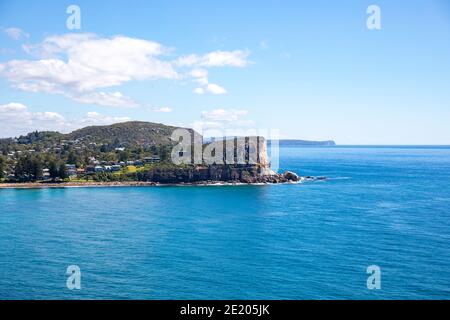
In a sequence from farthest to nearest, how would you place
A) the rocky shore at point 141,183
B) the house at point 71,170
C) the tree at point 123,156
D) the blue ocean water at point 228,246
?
1. the tree at point 123,156
2. the house at point 71,170
3. the rocky shore at point 141,183
4. the blue ocean water at point 228,246

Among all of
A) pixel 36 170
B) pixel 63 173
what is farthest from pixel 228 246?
pixel 36 170

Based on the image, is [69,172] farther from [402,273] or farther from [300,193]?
[402,273]

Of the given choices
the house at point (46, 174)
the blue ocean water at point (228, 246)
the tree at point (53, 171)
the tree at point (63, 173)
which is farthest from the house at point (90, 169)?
the blue ocean water at point (228, 246)

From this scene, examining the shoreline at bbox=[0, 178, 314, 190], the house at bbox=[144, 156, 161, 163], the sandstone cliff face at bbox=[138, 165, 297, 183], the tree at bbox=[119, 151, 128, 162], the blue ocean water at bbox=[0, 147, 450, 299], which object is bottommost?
the blue ocean water at bbox=[0, 147, 450, 299]

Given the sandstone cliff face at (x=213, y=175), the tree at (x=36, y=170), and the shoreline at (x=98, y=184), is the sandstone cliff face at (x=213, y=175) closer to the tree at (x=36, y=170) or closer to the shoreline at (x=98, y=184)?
the shoreline at (x=98, y=184)

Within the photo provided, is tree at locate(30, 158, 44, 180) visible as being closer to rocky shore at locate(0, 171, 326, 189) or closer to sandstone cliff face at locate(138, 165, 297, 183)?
rocky shore at locate(0, 171, 326, 189)

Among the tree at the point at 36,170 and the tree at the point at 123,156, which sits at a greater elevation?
the tree at the point at 123,156

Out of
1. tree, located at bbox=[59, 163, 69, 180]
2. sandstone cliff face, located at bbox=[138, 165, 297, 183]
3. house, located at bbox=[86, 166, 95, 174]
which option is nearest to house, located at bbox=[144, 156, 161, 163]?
house, located at bbox=[86, 166, 95, 174]

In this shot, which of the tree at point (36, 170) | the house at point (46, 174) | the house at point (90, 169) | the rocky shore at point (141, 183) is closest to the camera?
the rocky shore at point (141, 183)

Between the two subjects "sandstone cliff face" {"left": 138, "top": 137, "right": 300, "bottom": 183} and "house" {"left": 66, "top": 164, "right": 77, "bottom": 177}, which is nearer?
"sandstone cliff face" {"left": 138, "top": 137, "right": 300, "bottom": 183}
